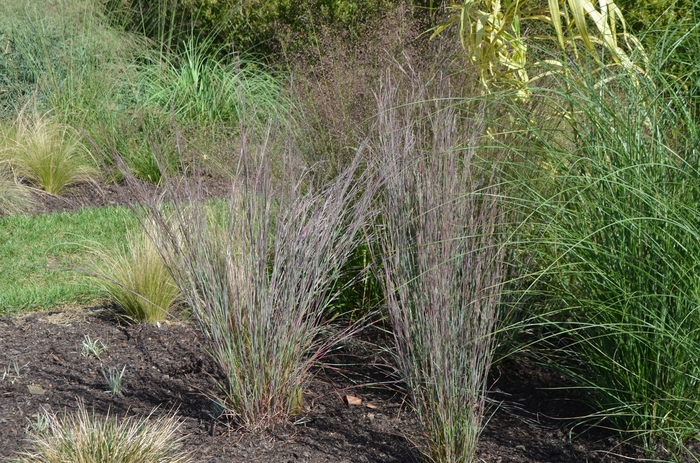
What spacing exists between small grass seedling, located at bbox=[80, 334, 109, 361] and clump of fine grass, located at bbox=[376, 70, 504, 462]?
1788 millimetres

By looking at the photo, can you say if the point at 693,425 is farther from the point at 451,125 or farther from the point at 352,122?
the point at 352,122

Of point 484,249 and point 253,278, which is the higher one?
point 484,249

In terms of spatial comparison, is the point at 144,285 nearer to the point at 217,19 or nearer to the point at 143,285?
the point at 143,285

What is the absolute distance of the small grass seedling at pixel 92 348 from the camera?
4289 mm

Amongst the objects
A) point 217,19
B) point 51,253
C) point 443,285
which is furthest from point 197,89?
point 443,285

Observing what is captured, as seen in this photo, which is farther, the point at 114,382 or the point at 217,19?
the point at 217,19

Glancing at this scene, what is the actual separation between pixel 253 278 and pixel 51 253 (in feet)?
11.1

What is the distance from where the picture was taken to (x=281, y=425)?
11.6 feet

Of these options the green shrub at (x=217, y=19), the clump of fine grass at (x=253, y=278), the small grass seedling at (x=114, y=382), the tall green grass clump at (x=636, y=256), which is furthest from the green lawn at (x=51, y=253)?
the green shrub at (x=217, y=19)

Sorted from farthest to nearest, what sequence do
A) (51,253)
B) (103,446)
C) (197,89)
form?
(197,89) < (51,253) < (103,446)

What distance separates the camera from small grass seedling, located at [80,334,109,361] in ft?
14.1

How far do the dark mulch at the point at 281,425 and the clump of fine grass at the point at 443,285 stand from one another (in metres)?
0.27

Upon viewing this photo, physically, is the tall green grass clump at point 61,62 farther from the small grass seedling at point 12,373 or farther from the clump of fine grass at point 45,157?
the small grass seedling at point 12,373

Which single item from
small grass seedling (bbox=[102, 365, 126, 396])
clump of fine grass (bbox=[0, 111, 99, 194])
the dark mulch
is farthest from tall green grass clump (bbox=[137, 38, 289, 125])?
small grass seedling (bbox=[102, 365, 126, 396])
